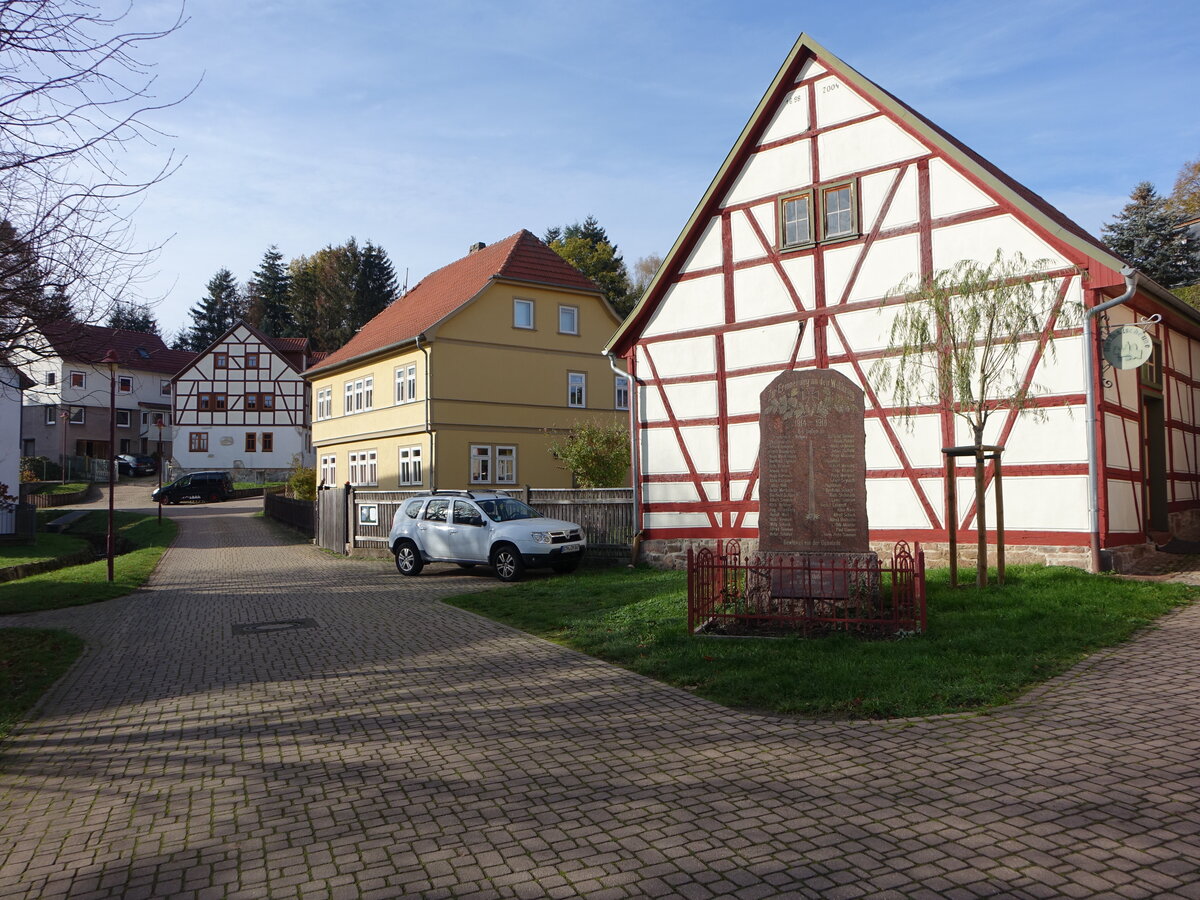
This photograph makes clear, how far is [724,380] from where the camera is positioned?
59.8ft

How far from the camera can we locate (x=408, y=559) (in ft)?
64.5

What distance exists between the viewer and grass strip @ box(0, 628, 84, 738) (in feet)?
27.6

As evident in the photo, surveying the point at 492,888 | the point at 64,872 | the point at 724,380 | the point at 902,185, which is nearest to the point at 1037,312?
the point at 902,185

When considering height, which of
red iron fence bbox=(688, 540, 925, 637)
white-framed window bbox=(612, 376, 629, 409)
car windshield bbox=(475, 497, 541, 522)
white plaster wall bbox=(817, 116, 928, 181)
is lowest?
red iron fence bbox=(688, 540, 925, 637)

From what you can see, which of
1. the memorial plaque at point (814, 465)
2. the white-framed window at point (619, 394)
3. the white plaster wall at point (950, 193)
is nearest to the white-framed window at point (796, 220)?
the white plaster wall at point (950, 193)

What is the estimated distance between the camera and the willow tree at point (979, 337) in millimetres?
12148

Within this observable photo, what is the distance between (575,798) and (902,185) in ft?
44.5

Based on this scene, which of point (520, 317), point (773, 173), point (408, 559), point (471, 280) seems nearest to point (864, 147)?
point (773, 173)

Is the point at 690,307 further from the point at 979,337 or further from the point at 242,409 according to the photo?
the point at 242,409

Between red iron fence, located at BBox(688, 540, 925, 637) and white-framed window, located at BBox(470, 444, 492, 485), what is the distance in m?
21.5

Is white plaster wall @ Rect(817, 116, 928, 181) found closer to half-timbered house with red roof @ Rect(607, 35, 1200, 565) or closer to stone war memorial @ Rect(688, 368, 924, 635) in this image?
half-timbered house with red roof @ Rect(607, 35, 1200, 565)

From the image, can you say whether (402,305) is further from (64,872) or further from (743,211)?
(64,872)

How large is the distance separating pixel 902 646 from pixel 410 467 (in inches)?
1007

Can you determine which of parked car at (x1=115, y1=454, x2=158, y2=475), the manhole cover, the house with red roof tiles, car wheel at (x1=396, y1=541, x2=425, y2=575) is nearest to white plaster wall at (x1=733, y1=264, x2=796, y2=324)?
car wheel at (x1=396, y1=541, x2=425, y2=575)
